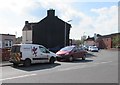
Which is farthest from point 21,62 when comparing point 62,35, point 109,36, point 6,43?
point 109,36

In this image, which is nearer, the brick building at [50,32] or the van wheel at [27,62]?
the van wheel at [27,62]

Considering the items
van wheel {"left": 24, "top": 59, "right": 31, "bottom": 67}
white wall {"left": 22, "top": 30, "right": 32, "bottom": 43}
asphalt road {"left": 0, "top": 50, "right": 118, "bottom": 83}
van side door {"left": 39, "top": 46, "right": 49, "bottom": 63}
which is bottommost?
Result: asphalt road {"left": 0, "top": 50, "right": 118, "bottom": 83}

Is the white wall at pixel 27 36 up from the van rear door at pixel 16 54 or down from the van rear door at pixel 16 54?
up

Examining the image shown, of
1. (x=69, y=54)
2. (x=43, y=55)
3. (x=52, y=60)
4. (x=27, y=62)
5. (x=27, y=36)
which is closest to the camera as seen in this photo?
(x=27, y=62)

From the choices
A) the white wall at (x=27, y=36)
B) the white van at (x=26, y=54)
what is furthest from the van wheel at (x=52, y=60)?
the white wall at (x=27, y=36)

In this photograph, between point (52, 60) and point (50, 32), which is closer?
point (52, 60)

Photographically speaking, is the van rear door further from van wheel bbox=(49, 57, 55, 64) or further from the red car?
the red car

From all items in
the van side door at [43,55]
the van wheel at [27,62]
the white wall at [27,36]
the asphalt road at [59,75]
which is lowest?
the asphalt road at [59,75]

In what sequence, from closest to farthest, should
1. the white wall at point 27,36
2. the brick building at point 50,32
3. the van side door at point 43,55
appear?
the van side door at point 43,55 < the brick building at point 50,32 < the white wall at point 27,36

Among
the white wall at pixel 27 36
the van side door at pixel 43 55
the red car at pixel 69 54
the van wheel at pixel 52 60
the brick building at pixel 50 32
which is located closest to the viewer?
the van side door at pixel 43 55

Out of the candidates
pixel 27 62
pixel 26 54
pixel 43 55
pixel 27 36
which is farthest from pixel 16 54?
pixel 27 36

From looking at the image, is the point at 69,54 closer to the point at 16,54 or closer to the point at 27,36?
the point at 16,54

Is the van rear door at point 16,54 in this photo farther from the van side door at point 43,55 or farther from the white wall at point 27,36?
the white wall at point 27,36

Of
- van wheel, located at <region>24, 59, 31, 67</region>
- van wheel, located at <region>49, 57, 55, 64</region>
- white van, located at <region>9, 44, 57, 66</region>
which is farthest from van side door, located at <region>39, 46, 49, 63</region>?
van wheel, located at <region>24, 59, 31, 67</region>
